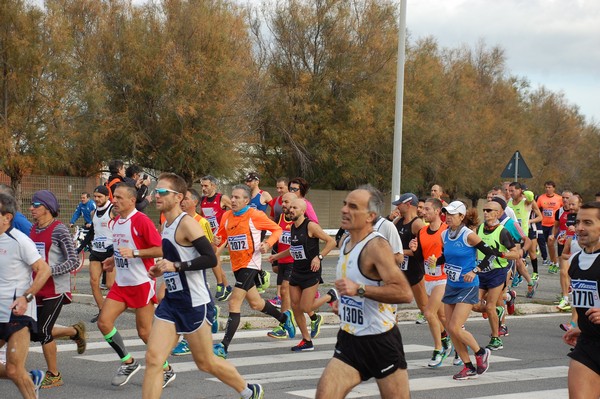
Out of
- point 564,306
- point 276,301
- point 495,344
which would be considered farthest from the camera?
point 564,306

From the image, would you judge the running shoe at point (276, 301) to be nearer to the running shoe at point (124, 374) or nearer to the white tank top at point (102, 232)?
the white tank top at point (102, 232)

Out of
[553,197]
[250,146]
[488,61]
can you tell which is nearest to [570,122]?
[488,61]

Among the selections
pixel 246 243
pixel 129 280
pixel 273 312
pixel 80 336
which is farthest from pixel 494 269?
pixel 80 336

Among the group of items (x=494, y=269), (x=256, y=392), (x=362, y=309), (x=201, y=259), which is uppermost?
(x=201, y=259)

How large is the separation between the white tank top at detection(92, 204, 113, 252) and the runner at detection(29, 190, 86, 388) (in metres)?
3.94

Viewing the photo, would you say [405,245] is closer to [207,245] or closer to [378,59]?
[207,245]

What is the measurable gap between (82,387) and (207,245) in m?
2.32

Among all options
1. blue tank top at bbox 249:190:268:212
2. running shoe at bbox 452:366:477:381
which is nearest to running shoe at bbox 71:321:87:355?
running shoe at bbox 452:366:477:381

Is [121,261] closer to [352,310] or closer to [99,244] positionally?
[352,310]

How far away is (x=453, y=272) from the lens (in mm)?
10258

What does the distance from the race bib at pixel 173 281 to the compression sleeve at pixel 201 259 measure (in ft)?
0.74

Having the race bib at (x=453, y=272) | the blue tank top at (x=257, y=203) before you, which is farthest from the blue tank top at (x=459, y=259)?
the blue tank top at (x=257, y=203)

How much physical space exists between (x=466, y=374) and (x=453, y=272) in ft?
3.67

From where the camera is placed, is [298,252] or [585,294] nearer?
[585,294]
